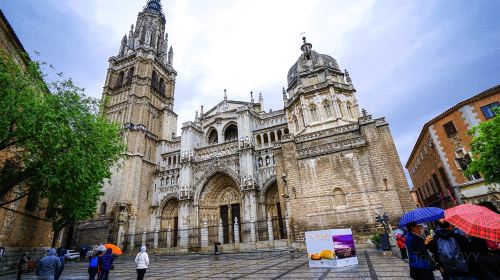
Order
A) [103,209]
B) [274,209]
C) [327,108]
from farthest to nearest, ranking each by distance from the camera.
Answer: [103,209] → [274,209] → [327,108]

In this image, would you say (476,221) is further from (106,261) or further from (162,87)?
(162,87)

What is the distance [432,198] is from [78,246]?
115ft

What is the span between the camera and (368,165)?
15781 mm

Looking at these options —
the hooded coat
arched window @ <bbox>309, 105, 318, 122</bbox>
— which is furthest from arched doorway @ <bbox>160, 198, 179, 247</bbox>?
the hooded coat

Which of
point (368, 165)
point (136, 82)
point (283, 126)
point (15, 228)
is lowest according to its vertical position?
point (15, 228)

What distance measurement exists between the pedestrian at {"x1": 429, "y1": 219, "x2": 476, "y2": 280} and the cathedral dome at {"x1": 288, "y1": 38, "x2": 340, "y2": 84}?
2454cm

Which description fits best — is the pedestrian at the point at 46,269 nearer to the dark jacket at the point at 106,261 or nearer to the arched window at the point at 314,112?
the dark jacket at the point at 106,261

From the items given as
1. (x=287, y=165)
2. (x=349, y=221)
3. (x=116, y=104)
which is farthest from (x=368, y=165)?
(x=116, y=104)

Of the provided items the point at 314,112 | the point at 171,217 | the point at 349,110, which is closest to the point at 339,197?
the point at 314,112

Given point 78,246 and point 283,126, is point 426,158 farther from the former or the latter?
point 78,246

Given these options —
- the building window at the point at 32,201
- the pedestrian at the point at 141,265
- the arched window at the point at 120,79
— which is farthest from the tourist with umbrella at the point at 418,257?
the arched window at the point at 120,79

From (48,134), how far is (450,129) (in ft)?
80.7

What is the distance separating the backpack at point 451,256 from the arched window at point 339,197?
12.5 m

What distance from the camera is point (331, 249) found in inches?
326
